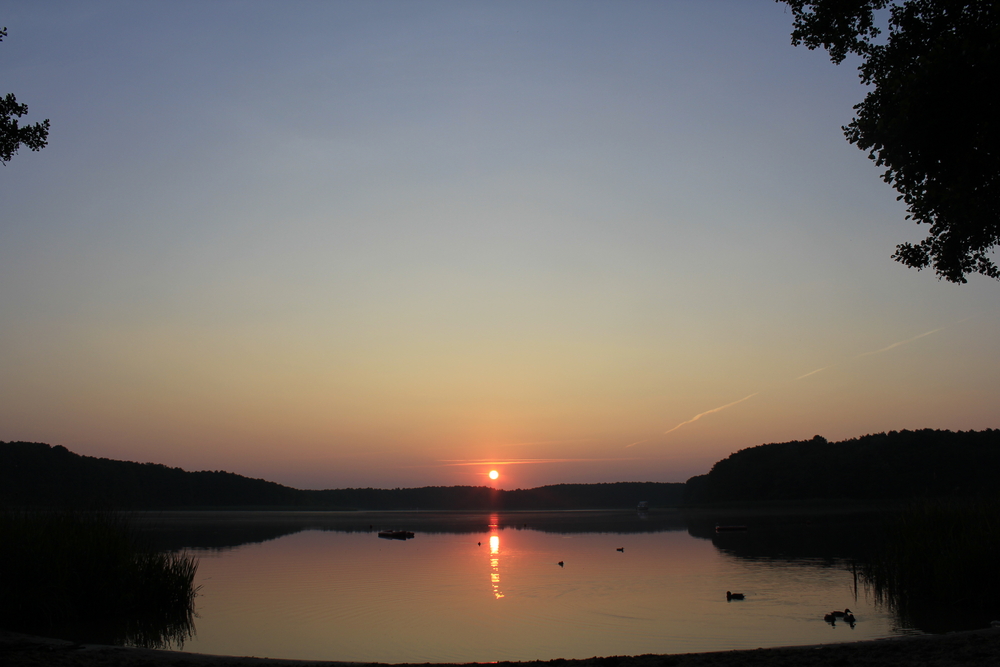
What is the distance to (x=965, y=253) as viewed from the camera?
46.1 ft

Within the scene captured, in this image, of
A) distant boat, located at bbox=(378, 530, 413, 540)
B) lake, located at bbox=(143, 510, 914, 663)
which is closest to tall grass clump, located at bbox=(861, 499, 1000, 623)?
lake, located at bbox=(143, 510, 914, 663)

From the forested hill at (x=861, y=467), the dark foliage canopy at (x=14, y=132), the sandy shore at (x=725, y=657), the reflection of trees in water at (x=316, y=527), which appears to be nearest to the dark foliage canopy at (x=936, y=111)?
the sandy shore at (x=725, y=657)

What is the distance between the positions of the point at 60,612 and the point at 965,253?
A: 62.7ft

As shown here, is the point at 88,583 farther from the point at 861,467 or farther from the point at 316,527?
the point at 861,467

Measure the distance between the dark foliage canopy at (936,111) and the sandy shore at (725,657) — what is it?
6.53 metres

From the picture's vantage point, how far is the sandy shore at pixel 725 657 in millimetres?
10531

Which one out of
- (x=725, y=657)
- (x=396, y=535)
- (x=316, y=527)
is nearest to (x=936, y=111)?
(x=725, y=657)

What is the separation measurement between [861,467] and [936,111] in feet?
343

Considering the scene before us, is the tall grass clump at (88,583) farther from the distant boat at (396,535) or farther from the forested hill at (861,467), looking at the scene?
the forested hill at (861,467)

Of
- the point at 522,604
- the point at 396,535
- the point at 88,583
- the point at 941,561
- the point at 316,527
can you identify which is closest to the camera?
the point at 88,583

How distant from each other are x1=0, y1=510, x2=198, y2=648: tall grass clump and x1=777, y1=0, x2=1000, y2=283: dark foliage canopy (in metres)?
16.3

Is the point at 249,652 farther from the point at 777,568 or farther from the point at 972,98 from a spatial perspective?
the point at 777,568

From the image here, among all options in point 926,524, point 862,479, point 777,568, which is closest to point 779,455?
point 862,479

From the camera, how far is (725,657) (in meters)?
11.5
